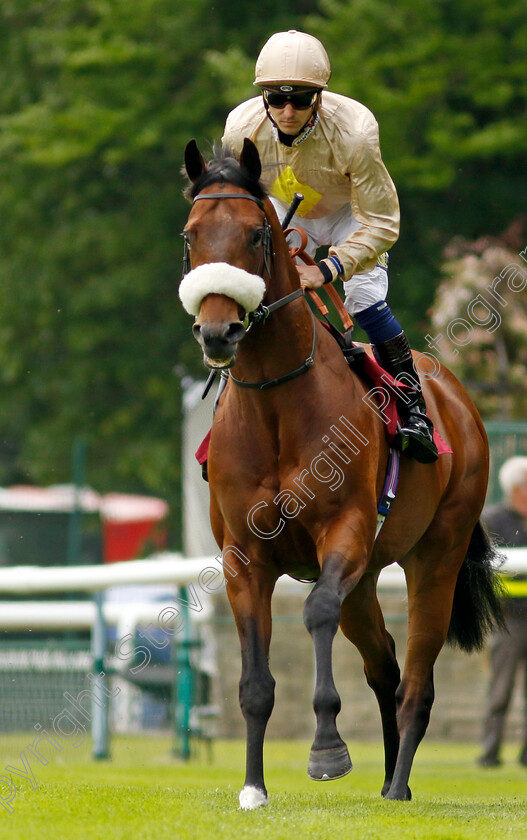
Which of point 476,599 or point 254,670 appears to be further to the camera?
point 476,599

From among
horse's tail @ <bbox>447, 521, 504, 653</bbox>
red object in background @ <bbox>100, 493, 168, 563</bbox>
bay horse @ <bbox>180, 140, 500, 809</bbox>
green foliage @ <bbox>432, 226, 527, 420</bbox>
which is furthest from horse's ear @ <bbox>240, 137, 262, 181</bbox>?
red object in background @ <bbox>100, 493, 168, 563</bbox>

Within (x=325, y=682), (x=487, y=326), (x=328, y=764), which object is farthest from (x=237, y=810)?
(x=487, y=326)

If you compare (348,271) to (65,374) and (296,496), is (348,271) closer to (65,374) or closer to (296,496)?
(296,496)

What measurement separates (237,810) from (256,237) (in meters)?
2.17

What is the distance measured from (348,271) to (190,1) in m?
10.8

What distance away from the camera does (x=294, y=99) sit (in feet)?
18.9

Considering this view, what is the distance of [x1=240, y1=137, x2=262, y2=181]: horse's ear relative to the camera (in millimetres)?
5383

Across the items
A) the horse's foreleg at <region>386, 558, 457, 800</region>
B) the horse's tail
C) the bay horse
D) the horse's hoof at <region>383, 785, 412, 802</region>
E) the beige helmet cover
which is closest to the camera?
the bay horse

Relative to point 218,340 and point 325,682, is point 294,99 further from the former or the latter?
point 325,682

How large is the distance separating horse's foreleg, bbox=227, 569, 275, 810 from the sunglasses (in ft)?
6.40

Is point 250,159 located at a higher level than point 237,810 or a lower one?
higher

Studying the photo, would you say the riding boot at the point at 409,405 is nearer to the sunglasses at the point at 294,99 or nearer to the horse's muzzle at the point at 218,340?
the sunglasses at the point at 294,99

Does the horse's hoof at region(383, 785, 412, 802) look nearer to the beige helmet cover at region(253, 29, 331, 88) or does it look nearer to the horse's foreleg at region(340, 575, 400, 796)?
the horse's foreleg at region(340, 575, 400, 796)

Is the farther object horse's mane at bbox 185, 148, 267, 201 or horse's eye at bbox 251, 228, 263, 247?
horse's mane at bbox 185, 148, 267, 201
